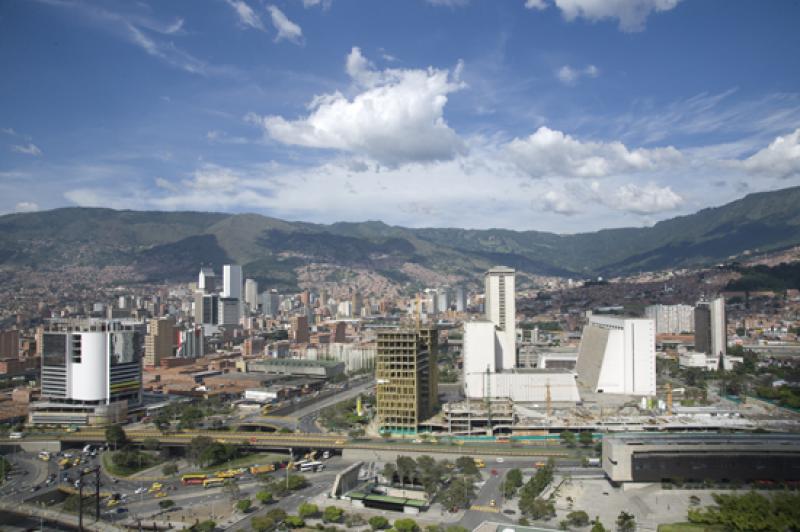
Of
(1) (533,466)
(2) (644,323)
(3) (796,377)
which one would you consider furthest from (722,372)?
(1) (533,466)

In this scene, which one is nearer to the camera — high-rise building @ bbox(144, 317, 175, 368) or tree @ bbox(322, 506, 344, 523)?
tree @ bbox(322, 506, 344, 523)

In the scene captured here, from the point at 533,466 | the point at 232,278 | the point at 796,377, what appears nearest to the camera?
the point at 533,466

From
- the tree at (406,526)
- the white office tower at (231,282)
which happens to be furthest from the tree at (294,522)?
the white office tower at (231,282)

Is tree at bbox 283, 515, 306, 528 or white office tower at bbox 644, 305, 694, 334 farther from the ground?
white office tower at bbox 644, 305, 694, 334

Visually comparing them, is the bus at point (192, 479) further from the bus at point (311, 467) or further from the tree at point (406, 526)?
the tree at point (406, 526)

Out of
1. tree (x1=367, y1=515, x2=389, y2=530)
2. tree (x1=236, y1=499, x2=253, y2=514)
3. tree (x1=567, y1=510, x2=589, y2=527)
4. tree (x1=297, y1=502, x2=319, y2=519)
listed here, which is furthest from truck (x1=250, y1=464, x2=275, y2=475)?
tree (x1=567, y1=510, x2=589, y2=527)

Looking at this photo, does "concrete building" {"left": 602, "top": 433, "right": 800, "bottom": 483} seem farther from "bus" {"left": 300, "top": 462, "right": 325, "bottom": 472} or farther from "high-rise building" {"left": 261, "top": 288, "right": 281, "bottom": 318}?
"high-rise building" {"left": 261, "top": 288, "right": 281, "bottom": 318}

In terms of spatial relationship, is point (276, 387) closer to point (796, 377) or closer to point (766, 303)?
point (796, 377)
